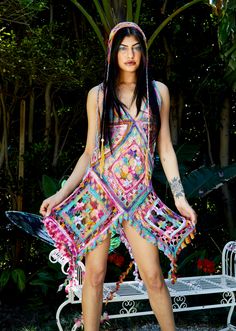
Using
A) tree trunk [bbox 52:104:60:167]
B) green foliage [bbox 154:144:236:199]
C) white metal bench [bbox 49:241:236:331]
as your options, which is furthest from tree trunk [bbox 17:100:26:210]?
white metal bench [bbox 49:241:236:331]

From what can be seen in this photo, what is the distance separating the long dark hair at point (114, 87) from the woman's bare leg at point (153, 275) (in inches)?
19.2

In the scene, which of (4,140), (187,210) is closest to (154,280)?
(187,210)

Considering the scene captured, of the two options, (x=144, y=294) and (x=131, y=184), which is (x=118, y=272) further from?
(x=131, y=184)

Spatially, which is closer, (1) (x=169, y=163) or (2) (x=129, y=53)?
(2) (x=129, y=53)

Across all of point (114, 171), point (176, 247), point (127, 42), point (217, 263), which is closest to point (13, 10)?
point (127, 42)

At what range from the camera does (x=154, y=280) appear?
2.72 meters

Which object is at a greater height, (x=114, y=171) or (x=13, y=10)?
(x=13, y=10)

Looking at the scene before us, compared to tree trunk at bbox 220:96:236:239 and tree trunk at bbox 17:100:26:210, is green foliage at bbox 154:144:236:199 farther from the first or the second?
tree trunk at bbox 17:100:26:210

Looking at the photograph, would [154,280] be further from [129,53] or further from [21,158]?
[21,158]

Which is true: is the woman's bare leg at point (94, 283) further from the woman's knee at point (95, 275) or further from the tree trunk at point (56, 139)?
the tree trunk at point (56, 139)

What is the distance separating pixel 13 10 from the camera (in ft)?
13.5

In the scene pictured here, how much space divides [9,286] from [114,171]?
2646 millimetres

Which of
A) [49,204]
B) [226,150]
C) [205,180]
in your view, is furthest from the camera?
[226,150]

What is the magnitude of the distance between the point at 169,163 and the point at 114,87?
443 millimetres
